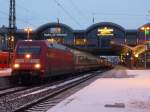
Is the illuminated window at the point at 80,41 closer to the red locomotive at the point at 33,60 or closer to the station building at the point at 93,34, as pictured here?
the station building at the point at 93,34

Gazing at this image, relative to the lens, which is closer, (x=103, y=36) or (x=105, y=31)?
(x=105, y=31)

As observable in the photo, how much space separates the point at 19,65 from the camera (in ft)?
107

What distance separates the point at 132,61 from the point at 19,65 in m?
63.5

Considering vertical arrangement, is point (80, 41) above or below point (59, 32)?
below

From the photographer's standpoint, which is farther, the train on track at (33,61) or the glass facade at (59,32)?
the glass facade at (59,32)

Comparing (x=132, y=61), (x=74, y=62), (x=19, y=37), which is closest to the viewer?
(x=74, y=62)

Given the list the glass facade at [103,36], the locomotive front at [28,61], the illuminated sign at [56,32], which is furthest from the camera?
the glass facade at [103,36]

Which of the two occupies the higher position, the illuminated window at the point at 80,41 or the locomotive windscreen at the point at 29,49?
the illuminated window at the point at 80,41

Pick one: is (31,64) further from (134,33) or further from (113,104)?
(134,33)

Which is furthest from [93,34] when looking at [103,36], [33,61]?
[33,61]

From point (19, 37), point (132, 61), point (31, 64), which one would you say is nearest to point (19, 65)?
point (31, 64)

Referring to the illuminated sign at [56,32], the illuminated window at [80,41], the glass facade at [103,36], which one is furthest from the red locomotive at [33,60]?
the illuminated window at [80,41]

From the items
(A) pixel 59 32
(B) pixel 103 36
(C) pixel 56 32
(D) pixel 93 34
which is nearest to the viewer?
(C) pixel 56 32

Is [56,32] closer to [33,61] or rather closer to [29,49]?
[29,49]
